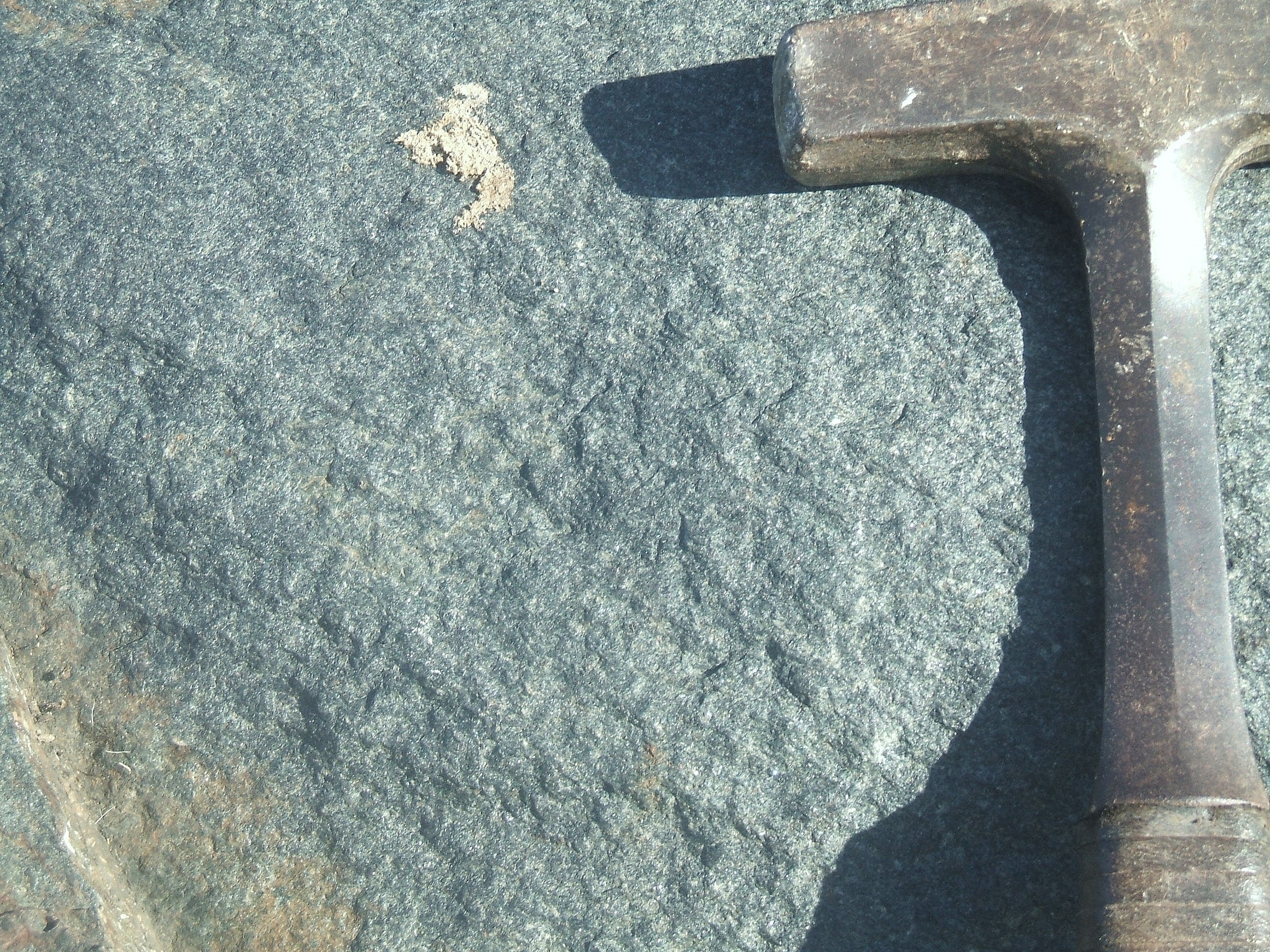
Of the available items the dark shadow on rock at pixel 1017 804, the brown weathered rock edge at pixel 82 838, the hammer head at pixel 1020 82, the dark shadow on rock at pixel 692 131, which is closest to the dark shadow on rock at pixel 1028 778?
the dark shadow on rock at pixel 1017 804

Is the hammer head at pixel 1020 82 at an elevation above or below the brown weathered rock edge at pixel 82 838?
above

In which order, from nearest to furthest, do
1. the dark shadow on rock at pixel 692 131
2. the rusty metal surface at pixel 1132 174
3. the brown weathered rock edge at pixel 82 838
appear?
the rusty metal surface at pixel 1132 174 → the brown weathered rock edge at pixel 82 838 → the dark shadow on rock at pixel 692 131

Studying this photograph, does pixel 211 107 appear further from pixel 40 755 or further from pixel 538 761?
pixel 538 761

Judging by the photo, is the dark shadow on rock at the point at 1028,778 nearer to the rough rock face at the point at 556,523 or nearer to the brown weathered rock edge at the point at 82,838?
the rough rock face at the point at 556,523

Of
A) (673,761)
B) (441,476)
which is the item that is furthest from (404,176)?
(673,761)

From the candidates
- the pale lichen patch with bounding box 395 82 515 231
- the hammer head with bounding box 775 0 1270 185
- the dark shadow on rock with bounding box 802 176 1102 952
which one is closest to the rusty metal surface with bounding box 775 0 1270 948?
the hammer head with bounding box 775 0 1270 185

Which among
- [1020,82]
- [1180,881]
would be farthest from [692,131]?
[1180,881]

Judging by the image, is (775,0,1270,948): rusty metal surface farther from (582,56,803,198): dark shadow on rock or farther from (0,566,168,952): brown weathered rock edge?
(0,566,168,952): brown weathered rock edge
